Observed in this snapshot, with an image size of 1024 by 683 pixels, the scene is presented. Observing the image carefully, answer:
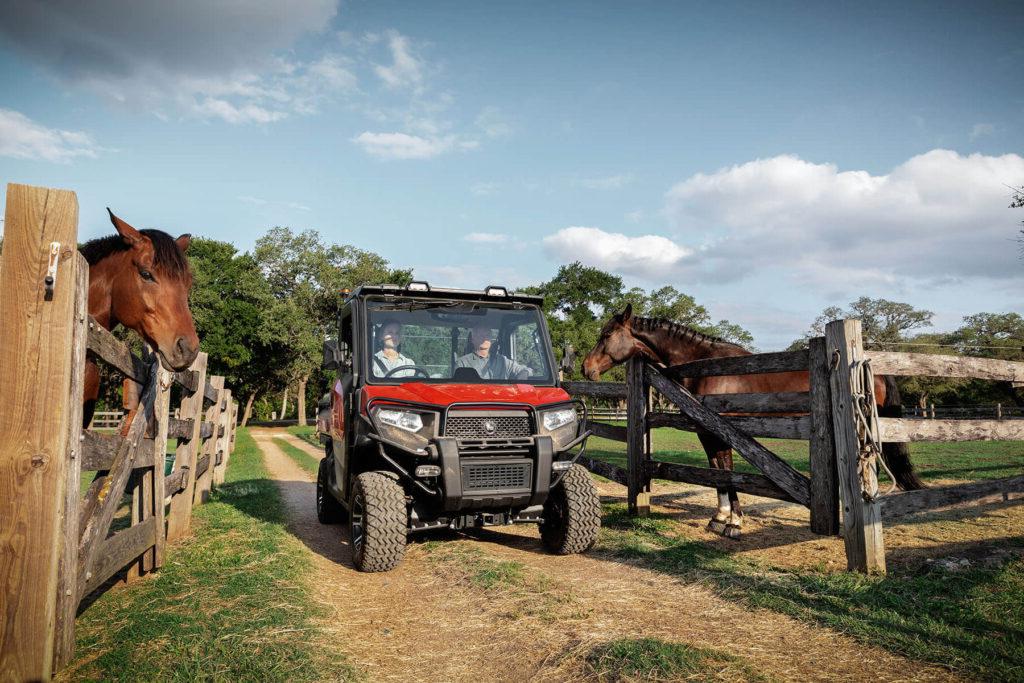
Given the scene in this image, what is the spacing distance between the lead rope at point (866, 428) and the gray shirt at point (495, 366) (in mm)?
2938

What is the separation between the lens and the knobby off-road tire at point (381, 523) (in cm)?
507

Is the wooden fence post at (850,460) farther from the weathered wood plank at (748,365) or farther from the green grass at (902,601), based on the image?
the weathered wood plank at (748,365)

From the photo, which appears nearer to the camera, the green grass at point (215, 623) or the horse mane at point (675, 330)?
the green grass at point (215, 623)

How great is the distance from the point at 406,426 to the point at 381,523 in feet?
2.74

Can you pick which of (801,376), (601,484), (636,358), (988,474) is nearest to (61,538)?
(636,358)

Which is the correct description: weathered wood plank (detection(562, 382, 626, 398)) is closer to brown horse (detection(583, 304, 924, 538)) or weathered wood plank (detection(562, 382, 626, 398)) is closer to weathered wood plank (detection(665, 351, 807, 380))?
brown horse (detection(583, 304, 924, 538))

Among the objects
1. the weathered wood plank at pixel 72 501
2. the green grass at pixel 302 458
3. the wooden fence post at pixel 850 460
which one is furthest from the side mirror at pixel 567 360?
the green grass at pixel 302 458

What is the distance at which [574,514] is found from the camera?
5617 mm

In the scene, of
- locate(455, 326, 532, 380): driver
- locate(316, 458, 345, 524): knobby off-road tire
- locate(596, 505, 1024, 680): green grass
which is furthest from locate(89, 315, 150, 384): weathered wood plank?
locate(596, 505, 1024, 680): green grass

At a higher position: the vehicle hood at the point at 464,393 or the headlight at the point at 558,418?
the vehicle hood at the point at 464,393

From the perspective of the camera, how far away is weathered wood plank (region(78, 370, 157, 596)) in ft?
11.2

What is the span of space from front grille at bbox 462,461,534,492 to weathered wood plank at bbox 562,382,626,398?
140 inches

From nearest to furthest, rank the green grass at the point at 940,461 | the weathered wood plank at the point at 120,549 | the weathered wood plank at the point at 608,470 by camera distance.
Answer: the weathered wood plank at the point at 120,549
the weathered wood plank at the point at 608,470
the green grass at the point at 940,461

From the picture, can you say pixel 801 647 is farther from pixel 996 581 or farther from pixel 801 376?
pixel 801 376
